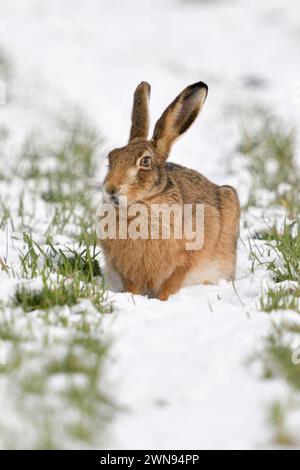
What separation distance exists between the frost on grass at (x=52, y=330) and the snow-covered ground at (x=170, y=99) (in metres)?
0.11

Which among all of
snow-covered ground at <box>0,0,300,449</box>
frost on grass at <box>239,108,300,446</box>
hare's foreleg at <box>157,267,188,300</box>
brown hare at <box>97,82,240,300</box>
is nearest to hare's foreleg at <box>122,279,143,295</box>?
brown hare at <box>97,82,240,300</box>

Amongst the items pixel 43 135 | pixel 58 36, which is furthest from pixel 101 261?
pixel 58 36

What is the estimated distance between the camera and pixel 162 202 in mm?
4875

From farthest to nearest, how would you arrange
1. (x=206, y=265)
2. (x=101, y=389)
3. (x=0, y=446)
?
(x=206, y=265), (x=101, y=389), (x=0, y=446)

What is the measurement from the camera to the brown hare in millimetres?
4762

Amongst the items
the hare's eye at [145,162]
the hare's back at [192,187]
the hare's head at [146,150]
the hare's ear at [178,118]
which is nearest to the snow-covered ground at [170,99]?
the hare's back at [192,187]

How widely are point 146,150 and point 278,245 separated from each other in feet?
3.77

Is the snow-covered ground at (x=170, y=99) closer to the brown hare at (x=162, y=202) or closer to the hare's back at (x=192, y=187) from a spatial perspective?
the brown hare at (x=162, y=202)

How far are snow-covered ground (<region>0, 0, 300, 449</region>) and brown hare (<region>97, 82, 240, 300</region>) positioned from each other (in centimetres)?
17

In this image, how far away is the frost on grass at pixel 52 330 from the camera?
2.82 m

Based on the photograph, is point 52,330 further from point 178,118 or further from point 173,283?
point 178,118
